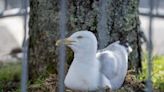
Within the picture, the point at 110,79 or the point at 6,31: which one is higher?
the point at 110,79

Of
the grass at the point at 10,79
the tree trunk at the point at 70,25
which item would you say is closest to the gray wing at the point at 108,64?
the tree trunk at the point at 70,25

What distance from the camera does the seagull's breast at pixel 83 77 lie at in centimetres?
465

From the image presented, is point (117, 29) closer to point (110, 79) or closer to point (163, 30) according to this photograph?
point (110, 79)

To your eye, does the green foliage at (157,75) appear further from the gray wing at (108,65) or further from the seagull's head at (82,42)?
the seagull's head at (82,42)

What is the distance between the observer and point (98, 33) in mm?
5281

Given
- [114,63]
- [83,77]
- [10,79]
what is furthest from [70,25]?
[10,79]

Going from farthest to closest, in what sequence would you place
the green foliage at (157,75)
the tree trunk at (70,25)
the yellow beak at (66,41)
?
the green foliage at (157,75) → the tree trunk at (70,25) → the yellow beak at (66,41)

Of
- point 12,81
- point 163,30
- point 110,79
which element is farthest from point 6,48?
point 110,79

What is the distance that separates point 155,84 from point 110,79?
0.86 m

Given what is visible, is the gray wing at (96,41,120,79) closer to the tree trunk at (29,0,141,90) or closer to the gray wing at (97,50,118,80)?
the gray wing at (97,50,118,80)

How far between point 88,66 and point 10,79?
1.45 meters

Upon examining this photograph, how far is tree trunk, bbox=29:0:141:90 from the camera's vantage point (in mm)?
5320

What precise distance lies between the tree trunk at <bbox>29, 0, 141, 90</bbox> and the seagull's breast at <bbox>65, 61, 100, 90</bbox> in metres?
0.65

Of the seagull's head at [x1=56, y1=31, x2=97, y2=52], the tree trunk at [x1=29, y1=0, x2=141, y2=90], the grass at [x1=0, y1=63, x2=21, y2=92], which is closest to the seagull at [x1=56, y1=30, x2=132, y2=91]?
the seagull's head at [x1=56, y1=31, x2=97, y2=52]
